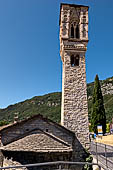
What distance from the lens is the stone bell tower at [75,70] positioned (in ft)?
35.4

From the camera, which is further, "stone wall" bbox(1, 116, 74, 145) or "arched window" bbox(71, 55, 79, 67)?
"arched window" bbox(71, 55, 79, 67)

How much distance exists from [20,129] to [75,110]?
13.9ft

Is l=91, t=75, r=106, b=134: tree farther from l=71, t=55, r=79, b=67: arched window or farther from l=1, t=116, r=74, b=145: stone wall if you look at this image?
l=1, t=116, r=74, b=145: stone wall

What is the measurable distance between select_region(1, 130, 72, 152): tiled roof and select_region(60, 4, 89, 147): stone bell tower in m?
2.05

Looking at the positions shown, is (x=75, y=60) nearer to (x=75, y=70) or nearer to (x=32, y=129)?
(x=75, y=70)

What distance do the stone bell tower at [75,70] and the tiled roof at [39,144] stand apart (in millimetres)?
2052

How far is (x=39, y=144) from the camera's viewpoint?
834 centimetres

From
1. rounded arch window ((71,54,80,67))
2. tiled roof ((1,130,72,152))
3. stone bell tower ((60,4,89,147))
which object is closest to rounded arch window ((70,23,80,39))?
stone bell tower ((60,4,89,147))

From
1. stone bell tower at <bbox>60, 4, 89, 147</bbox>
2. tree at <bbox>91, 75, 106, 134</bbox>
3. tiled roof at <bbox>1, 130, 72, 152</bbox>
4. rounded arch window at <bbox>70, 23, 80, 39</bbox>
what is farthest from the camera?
tree at <bbox>91, 75, 106, 134</bbox>

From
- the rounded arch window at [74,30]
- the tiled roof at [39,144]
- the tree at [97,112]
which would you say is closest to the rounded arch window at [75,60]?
the rounded arch window at [74,30]

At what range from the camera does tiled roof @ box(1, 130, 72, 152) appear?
809 centimetres

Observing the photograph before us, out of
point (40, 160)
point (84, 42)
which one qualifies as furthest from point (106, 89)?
point (40, 160)

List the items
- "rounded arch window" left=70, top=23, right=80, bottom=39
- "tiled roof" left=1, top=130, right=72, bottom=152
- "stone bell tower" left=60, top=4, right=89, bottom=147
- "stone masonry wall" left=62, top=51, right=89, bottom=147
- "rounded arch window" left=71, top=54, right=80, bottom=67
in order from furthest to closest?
"rounded arch window" left=70, top=23, right=80, bottom=39 < "rounded arch window" left=71, top=54, right=80, bottom=67 < "stone bell tower" left=60, top=4, right=89, bottom=147 < "stone masonry wall" left=62, top=51, right=89, bottom=147 < "tiled roof" left=1, top=130, right=72, bottom=152

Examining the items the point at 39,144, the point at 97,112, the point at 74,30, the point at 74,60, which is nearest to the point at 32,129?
A: the point at 39,144
